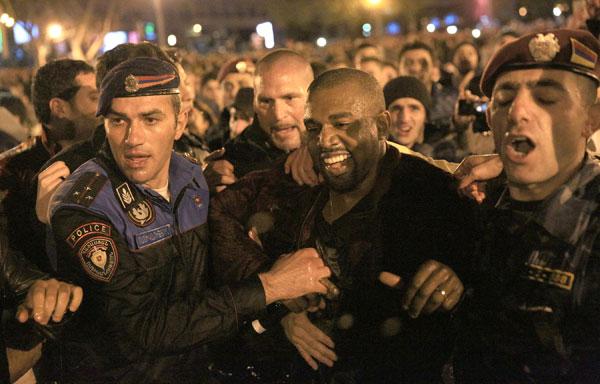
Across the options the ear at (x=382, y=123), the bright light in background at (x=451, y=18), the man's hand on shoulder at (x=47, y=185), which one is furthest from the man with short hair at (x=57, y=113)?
the bright light in background at (x=451, y=18)

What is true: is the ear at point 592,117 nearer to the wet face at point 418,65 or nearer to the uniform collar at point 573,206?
the uniform collar at point 573,206

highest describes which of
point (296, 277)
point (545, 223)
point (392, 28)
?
point (545, 223)

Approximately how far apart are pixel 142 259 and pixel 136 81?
78 centimetres

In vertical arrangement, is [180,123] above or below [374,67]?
above

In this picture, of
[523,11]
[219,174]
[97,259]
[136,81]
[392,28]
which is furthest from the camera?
[392,28]

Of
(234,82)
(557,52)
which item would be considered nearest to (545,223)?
(557,52)

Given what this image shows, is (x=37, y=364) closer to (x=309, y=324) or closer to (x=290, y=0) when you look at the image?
(x=309, y=324)

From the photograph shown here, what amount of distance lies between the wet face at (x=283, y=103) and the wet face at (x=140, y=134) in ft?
4.50

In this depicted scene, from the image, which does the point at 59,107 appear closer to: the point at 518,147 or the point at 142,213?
the point at 142,213

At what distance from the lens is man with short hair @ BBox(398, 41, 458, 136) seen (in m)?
7.89

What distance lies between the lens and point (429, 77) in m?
8.41

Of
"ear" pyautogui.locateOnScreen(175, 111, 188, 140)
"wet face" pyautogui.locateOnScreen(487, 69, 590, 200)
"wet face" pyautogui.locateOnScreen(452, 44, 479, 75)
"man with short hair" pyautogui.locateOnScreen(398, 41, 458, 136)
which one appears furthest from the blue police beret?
"wet face" pyautogui.locateOnScreen(452, 44, 479, 75)

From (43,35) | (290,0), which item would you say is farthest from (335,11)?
(43,35)

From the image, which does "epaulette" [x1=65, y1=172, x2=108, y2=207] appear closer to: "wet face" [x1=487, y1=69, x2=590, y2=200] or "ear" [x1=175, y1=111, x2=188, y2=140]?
"ear" [x1=175, y1=111, x2=188, y2=140]
